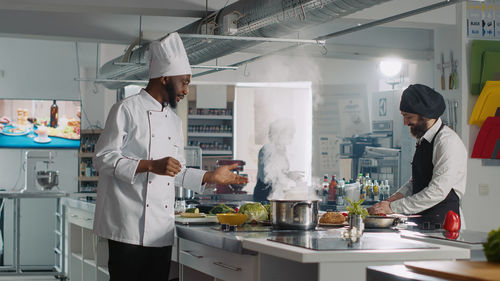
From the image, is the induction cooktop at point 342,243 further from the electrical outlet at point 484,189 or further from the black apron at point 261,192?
the electrical outlet at point 484,189

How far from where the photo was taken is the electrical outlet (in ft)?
22.5

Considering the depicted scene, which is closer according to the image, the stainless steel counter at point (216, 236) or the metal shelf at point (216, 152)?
the stainless steel counter at point (216, 236)

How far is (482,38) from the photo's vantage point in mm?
6797

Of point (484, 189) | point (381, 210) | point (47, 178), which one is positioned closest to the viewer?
point (381, 210)

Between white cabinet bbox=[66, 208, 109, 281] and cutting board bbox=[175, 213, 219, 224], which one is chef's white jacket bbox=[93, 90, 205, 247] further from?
white cabinet bbox=[66, 208, 109, 281]

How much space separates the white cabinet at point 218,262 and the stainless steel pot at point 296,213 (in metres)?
0.32

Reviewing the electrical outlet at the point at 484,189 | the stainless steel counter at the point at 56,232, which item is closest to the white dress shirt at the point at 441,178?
the electrical outlet at the point at 484,189

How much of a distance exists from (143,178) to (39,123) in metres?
8.41

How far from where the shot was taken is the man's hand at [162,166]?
10.2 ft

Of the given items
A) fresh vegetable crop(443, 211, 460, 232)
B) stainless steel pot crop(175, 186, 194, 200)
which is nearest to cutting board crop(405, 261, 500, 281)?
fresh vegetable crop(443, 211, 460, 232)

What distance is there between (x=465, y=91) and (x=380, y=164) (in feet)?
6.05

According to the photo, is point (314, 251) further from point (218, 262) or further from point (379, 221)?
point (379, 221)

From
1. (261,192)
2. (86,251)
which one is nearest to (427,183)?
(261,192)

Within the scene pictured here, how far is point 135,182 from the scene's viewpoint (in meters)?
3.32
